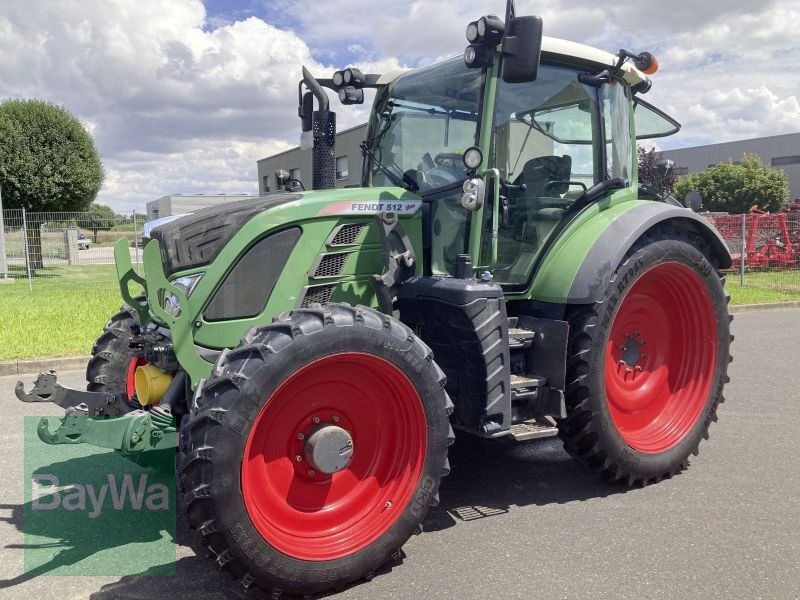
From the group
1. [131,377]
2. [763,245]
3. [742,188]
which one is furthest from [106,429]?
[742,188]

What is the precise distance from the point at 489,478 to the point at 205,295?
207 cm

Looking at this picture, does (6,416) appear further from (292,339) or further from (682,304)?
(682,304)

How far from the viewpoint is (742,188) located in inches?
1352

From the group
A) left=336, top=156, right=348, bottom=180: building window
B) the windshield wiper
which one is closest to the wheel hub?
the windshield wiper

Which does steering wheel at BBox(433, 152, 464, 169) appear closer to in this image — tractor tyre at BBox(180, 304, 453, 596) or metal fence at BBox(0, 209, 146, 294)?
tractor tyre at BBox(180, 304, 453, 596)

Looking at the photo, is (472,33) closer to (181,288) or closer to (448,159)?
(448,159)

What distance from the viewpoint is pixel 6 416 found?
18.6 feet

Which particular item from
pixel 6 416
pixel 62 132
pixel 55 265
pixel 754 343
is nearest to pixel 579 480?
pixel 6 416

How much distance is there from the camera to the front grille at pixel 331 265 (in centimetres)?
362

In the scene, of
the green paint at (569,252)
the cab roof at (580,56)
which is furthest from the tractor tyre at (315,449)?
the cab roof at (580,56)

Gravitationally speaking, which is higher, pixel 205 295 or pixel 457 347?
pixel 205 295

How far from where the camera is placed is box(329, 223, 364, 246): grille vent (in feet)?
12.0

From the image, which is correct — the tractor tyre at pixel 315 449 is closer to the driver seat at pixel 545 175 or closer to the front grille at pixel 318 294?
the front grille at pixel 318 294

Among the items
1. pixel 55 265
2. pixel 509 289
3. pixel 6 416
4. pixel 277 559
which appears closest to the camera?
pixel 277 559
